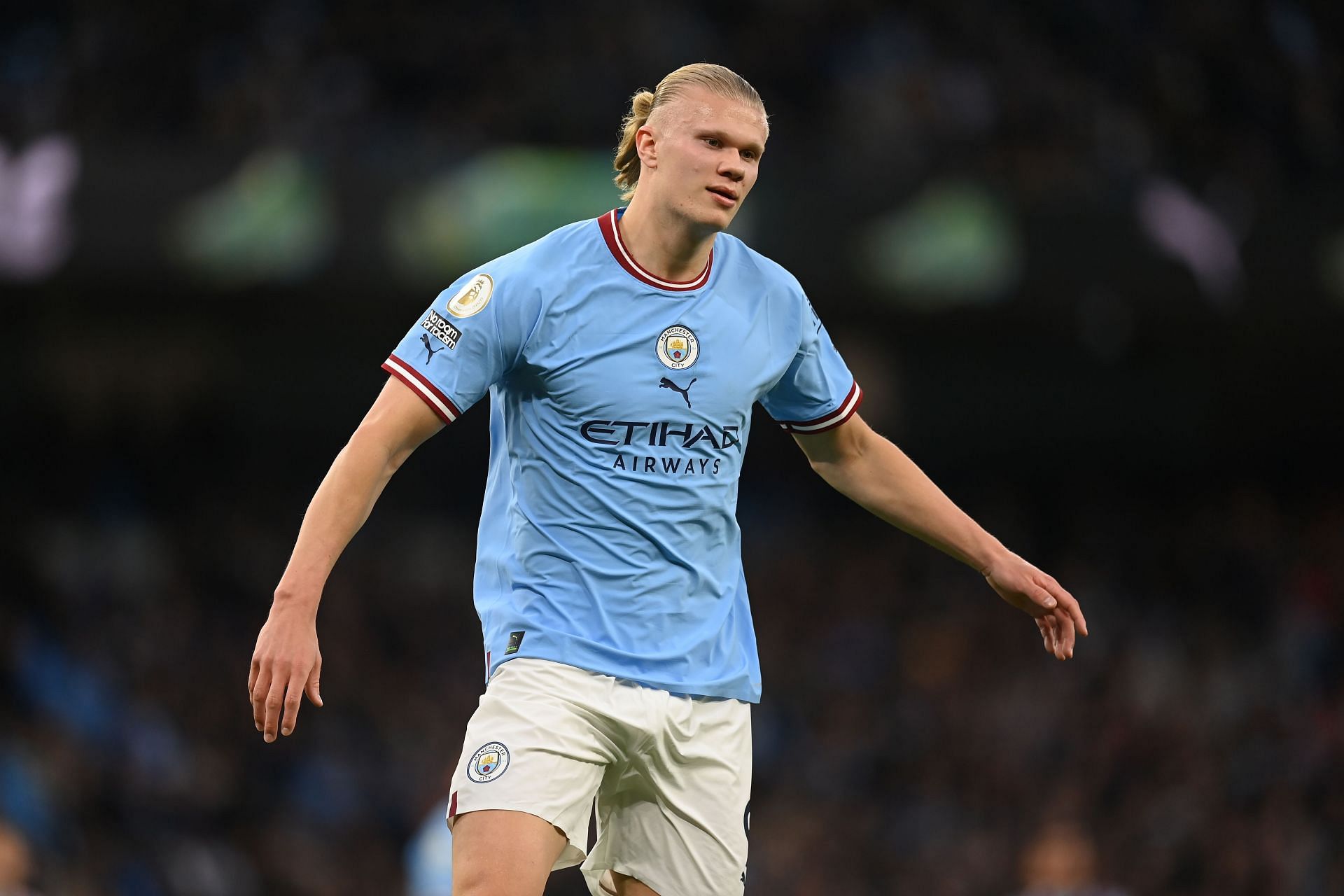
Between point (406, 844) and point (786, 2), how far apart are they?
6.66 metres

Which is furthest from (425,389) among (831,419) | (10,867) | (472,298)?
(10,867)

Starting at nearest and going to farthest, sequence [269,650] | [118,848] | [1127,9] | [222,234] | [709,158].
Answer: [269,650] → [709,158] → [118,848] → [222,234] → [1127,9]

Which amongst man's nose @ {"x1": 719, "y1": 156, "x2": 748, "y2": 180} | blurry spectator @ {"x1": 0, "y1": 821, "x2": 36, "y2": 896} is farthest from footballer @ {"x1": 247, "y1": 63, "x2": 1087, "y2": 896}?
blurry spectator @ {"x1": 0, "y1": 821, "x2": 36, "y2": 896}

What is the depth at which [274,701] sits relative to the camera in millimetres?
3277

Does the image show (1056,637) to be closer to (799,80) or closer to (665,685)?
(665,685)

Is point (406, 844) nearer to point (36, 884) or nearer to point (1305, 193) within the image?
point (36, 884)

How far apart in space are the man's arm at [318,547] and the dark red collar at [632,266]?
1.93ft

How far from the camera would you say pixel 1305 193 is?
11.9m

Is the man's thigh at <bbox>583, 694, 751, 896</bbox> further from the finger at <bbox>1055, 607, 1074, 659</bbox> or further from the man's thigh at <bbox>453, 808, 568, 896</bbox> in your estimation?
the finger at <bbox>1055, 607, 1074, 659</bbox>

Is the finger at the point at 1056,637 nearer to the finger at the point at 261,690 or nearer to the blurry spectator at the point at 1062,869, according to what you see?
the finger at the point at 261,690

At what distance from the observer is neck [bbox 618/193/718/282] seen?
12.7 ft

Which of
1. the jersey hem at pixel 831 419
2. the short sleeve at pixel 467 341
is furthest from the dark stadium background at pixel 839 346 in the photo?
the short sleeve at pixel 467 341

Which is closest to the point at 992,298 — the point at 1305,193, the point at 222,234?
the point at 1305,193

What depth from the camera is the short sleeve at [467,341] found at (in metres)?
3.62
